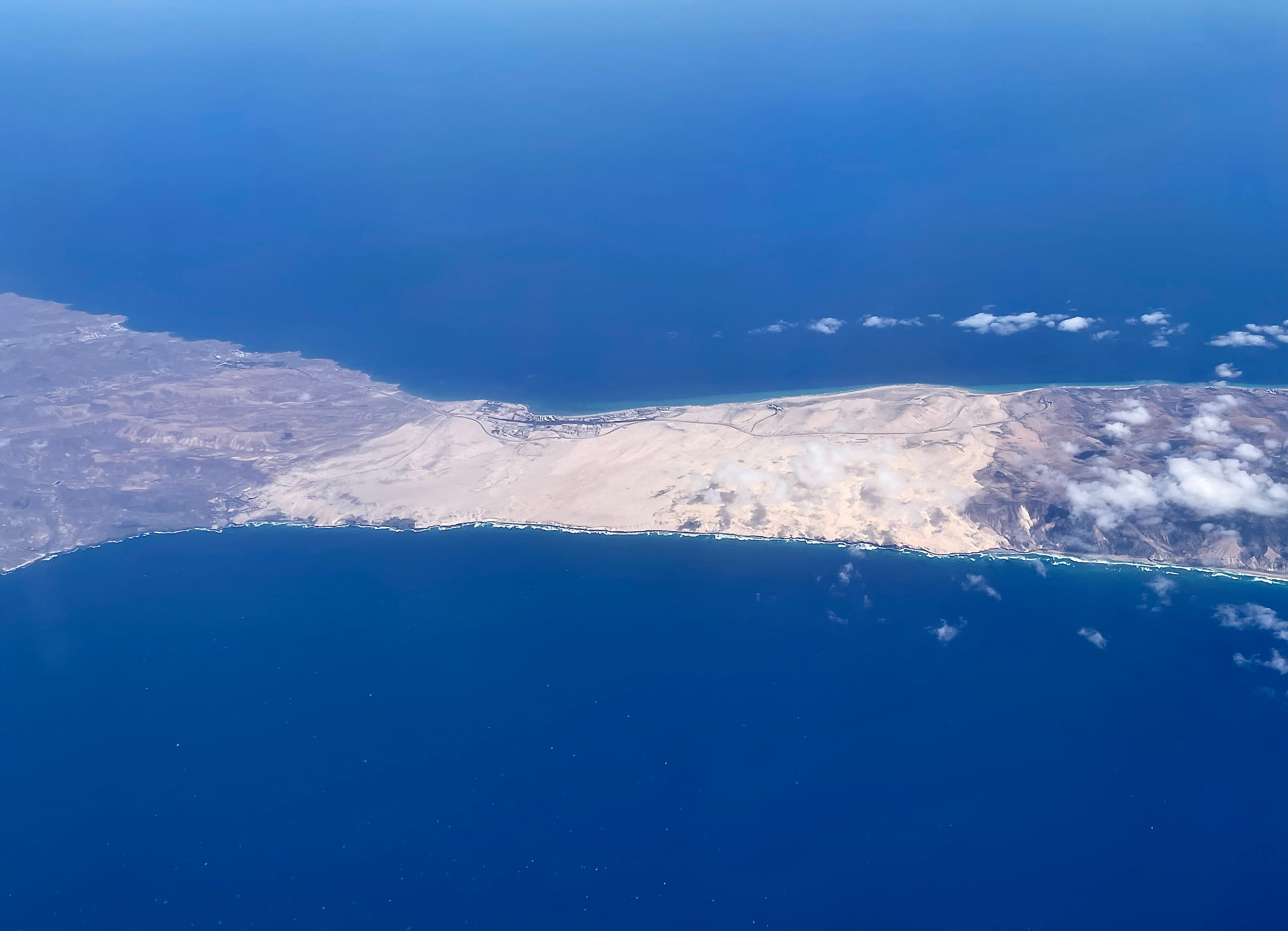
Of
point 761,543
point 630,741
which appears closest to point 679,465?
point 761,543

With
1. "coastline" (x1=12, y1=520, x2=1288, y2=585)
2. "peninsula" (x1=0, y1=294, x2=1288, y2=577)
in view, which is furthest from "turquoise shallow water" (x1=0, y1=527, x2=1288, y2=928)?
"peninsula" (x1=0, y1=294, x2=1288, y2=577)

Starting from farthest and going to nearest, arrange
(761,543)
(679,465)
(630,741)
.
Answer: (679,465) → (761,543) → (630,741)

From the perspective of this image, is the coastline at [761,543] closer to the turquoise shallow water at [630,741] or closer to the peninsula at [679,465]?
the peninsula at [679,465]

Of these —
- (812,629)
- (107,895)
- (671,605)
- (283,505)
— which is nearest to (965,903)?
(812,629)

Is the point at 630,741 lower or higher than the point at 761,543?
lower

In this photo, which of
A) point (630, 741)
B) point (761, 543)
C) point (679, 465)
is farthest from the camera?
point (679, 465)

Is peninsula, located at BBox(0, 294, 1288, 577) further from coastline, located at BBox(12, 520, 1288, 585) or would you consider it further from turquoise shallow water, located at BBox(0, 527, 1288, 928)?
turquoise shallow water, located at BBox(0, 527, 1288, 928)

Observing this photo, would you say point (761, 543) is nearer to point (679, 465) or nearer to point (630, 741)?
point (679, 465)

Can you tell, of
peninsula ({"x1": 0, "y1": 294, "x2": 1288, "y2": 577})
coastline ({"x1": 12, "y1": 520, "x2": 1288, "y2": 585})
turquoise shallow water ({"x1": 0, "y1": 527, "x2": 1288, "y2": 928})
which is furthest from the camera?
peninsula ({"x1": 0, "y1": 294, "x2": 1288, "y2": 577})
